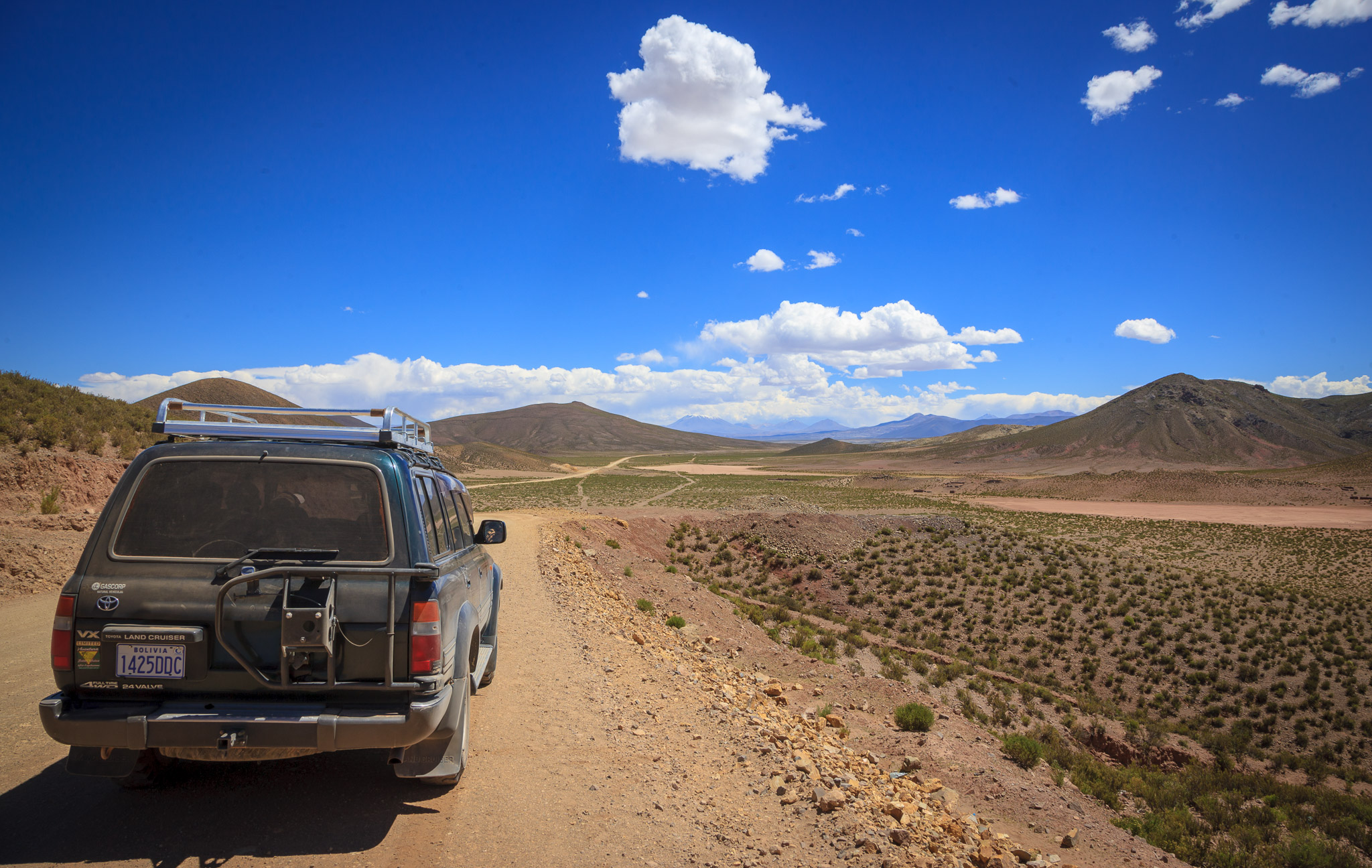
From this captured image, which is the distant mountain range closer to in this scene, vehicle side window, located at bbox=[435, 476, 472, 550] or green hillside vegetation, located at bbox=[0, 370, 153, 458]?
green hillside vegetation, located at bbox=[0, 370, 153, 458]

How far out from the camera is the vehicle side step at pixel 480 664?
5625mm

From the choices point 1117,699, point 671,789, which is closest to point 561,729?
point 671,789

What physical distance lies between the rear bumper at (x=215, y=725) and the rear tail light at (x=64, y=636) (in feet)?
0.63

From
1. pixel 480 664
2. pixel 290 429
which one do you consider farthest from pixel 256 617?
pixel 480 664

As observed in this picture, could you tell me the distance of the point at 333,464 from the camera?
4.30m

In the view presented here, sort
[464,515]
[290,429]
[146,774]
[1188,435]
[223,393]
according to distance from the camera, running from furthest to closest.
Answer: [1188,435], [223,393], [464,515], [290,429], [146,774]

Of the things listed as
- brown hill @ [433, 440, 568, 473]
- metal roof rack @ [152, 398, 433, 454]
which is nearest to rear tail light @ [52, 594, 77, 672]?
metal roof rack @ [152, 398, 433, 454]

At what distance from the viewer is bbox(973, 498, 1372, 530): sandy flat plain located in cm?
4953

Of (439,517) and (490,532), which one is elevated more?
(439,517)

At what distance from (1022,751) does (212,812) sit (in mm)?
11147

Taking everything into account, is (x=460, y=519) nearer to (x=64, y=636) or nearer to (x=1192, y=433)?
(x=64, y=636)

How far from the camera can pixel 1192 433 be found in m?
135

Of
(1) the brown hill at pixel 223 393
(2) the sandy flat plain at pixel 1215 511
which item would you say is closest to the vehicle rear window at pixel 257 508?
(2) the sandy flat plain at pixel 1215 511

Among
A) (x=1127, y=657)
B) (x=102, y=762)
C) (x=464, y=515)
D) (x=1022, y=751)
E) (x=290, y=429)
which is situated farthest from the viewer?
(x=1127, y=657)
